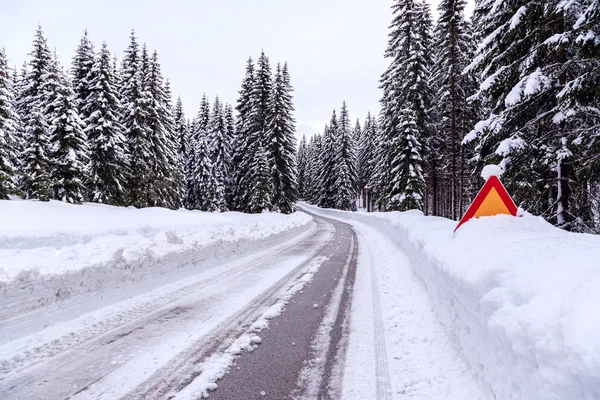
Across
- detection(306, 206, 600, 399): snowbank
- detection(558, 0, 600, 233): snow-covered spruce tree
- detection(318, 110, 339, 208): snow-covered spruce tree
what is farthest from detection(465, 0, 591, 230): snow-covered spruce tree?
→ detection(318, 110, 339, 208): snow-covered spruce tree

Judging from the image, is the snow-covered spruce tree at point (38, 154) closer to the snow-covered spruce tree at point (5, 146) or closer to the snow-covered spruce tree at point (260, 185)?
the snow-covered spruce tree at point (5, 146)

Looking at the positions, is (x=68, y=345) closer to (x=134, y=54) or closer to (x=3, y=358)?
(x=3, y=358)

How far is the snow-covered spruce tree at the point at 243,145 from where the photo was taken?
32.7 metres

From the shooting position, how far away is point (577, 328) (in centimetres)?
165

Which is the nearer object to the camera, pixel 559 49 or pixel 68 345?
pixel 68 345

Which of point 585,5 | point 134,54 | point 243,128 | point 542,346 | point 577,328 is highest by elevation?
point 134,54

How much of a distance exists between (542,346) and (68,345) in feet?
15.1

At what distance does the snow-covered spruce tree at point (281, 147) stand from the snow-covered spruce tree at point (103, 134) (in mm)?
13165

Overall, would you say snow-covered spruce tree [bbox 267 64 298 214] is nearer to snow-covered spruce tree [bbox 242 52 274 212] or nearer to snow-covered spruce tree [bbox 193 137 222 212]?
snow-covered spruce tree [bbox 242 52 274 212]

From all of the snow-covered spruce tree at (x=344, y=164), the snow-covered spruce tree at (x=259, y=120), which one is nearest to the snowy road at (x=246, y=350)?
the snow-covered spruce tree at (x=259, y=120)

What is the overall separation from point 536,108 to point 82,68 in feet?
94.8

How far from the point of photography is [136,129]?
2562 centimetres

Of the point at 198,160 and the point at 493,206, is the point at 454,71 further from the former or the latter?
the point at 198,160

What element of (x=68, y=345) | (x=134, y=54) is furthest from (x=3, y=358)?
(x=134, y=54)
